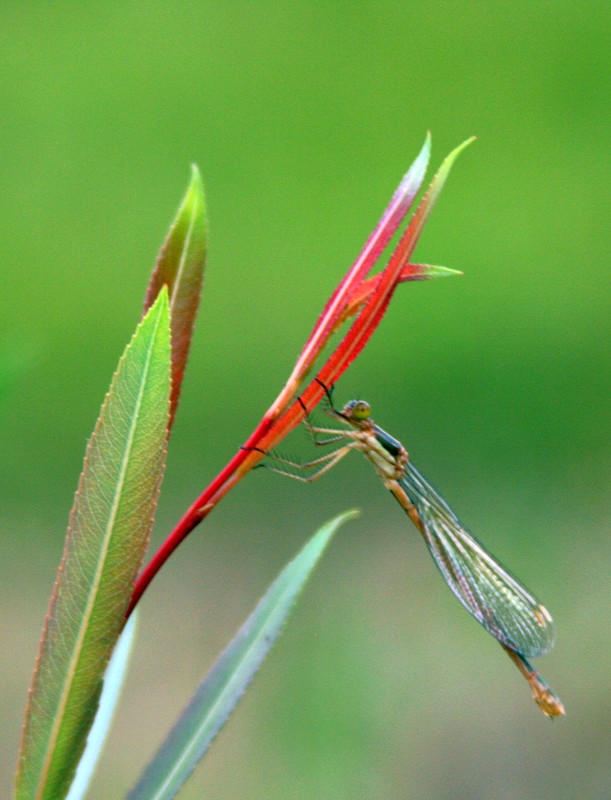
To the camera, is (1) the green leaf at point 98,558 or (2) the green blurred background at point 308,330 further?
(2) the green blurred background at point 308,330

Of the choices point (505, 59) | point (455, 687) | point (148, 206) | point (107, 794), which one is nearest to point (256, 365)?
point (148, 206)

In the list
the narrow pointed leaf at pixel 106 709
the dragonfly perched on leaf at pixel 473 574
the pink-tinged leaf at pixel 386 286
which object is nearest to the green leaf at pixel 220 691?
the narrow pointed leaf at pixel 106 709

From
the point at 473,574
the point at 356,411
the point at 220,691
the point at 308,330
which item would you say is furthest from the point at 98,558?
the point at 308,330

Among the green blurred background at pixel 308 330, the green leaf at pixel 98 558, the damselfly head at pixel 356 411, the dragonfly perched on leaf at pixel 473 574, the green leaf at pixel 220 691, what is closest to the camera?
the green leaf at pixel 98 558

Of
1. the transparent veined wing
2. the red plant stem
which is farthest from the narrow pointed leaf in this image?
the transparent veined wing

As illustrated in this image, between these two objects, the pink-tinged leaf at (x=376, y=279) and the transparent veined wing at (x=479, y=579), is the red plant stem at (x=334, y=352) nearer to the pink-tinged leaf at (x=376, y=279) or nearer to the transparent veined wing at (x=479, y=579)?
the pink-tinged leaf at (x=376, y=279)

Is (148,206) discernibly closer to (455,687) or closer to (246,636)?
(455,687)

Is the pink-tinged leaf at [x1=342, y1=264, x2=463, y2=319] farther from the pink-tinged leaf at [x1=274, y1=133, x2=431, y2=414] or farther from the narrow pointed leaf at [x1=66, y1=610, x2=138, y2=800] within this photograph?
the narrow pointed leaf at [x1=66, y1=610, x2=138, y2=800]

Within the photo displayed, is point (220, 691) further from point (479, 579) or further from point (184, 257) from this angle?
point (479, 579)
